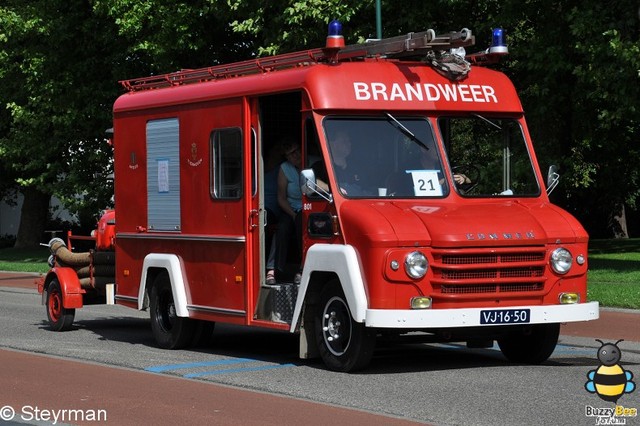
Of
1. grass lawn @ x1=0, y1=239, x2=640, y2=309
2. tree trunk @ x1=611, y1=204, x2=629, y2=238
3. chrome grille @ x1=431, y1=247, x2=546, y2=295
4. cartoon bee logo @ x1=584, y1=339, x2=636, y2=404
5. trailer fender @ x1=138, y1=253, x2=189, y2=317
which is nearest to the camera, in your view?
cartoon bee logo @ x1=584, y1=339, x2=636, y2=404

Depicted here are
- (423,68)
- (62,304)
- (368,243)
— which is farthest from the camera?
(62,304)

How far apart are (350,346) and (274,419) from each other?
2.61 meters

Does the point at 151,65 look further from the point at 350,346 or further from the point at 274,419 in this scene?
the point at 274,419

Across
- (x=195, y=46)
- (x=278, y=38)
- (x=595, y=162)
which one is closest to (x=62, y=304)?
(x=278, y=38)

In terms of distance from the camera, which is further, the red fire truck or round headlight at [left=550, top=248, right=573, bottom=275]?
round headlight at [left=550, top=248, right=573, bottom=275]

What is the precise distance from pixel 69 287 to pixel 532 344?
664cm

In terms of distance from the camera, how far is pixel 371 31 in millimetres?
28984

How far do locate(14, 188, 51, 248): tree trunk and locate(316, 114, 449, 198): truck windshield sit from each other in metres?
39.6

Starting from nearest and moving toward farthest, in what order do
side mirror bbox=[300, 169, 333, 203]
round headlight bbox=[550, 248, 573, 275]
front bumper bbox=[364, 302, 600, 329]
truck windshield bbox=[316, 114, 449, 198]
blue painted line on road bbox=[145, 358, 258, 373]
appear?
1. front bumper bbox=[364, 302, 600, 329]
2. round headlight bbox=[550, 248, 573, 275]
3. side mirror bbox=[300, 169, 333, 203]
4. truck windshield bbox=[316, 114, 449, 198]
5. blue painted line on road bbox=[145, 358, 258, 373]

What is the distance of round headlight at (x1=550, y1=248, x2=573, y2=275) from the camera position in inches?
477

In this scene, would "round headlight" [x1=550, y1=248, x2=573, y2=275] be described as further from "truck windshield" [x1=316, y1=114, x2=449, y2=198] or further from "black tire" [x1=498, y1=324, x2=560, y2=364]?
"truck windshield" [x1=316, y1=114, x2=449, y2=198]

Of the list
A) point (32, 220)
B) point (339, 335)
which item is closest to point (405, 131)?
point (339, 335)

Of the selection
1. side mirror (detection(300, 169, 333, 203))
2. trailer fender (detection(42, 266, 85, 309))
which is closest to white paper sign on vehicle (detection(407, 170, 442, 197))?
side mirror (detection(300, 169, 333, 203))

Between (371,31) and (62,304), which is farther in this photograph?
(371,31)
